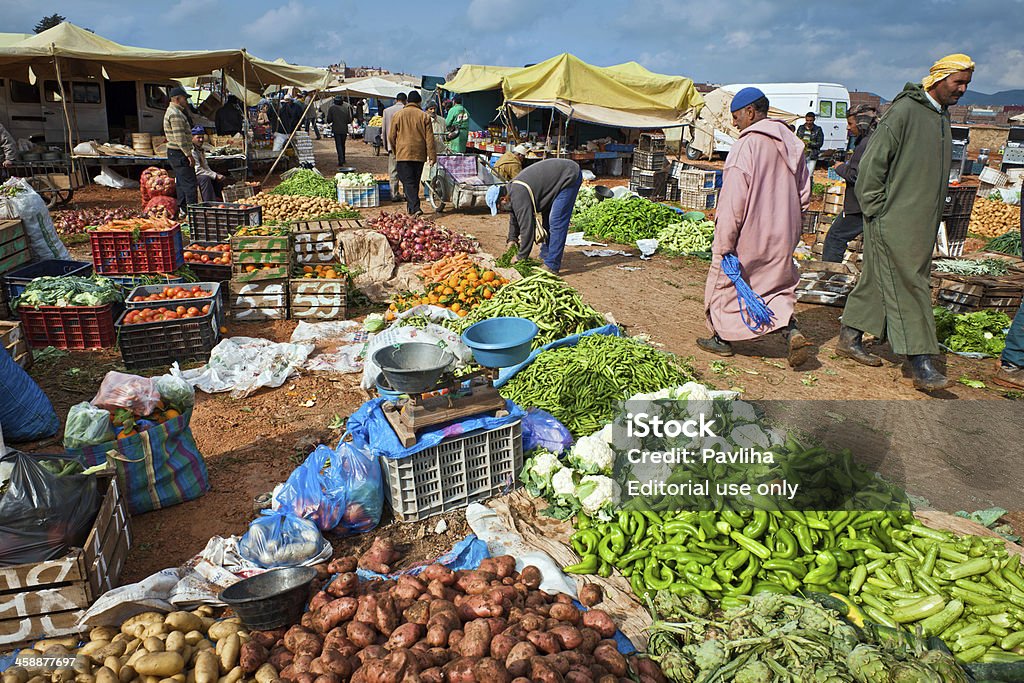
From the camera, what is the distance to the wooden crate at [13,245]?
7.26m

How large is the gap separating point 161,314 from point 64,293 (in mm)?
1068

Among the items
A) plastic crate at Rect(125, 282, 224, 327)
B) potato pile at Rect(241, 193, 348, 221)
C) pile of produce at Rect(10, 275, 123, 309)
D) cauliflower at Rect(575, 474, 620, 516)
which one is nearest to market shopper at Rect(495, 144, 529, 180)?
potato pile at Rect(241, 193, 348, 221)

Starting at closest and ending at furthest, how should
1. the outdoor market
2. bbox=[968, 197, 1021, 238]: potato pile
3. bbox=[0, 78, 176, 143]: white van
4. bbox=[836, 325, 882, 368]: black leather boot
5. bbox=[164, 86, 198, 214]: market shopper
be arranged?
the outdoor market, bbox=[836, 325, 882, 368]: black leather boot, bbox=[164, 86, 198, 214]: market shopper, bbox=[968, 197, 1021, 238]: potato pile, bbox=[0, 78, 176, 143]: white van

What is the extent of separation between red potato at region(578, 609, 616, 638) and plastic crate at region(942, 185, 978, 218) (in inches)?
414

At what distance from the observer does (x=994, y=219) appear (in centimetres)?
1340

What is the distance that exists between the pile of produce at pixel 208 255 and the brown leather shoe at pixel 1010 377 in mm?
8579

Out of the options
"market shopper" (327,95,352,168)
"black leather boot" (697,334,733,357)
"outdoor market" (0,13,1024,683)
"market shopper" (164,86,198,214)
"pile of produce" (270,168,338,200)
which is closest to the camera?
"outdoor market" (0,13,1024,683)

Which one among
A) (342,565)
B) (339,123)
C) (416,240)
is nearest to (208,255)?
(416,240)

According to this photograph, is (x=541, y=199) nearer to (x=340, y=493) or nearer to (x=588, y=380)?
(x=588, y=380)

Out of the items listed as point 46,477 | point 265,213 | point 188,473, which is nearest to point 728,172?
point 188,473

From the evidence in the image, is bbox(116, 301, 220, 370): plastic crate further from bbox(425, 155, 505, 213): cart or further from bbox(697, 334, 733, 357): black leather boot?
bbox(425, 155, 505, 213): cart

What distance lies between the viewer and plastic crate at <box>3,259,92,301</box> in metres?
6.93

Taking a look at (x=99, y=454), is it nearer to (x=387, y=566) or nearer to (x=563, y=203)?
(x=387, y=566)

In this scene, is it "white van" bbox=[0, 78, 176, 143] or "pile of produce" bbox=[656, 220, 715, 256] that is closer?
"pile of produce" bbox=[656, 220, 715, 256]
